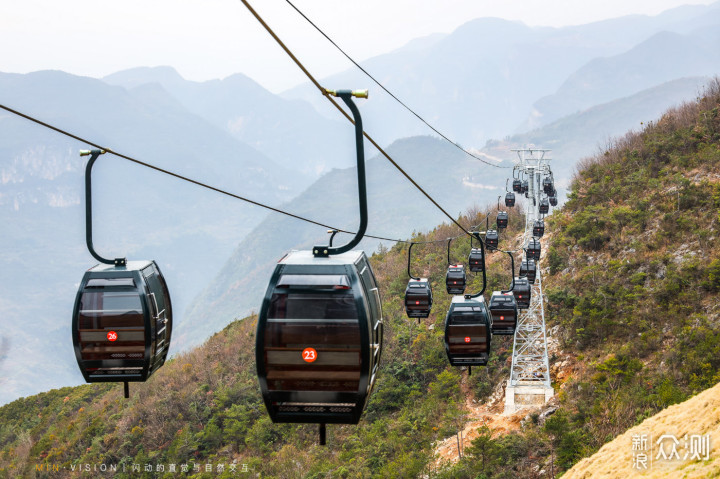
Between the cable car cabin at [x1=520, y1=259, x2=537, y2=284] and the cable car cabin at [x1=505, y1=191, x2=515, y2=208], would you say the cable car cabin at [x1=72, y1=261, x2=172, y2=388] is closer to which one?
the cable car cabin at [x1=520, y1=259, x2=537, y2=284]

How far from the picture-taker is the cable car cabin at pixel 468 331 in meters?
13.8

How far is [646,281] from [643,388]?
834 cm

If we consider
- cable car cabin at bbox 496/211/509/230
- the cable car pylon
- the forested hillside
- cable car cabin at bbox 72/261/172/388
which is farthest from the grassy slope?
cable car cabin at bbox 72/261/172/388

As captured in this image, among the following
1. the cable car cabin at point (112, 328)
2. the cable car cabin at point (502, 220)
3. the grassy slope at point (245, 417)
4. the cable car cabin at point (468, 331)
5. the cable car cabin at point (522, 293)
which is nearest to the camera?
the cable car cabin at point (112, 328)

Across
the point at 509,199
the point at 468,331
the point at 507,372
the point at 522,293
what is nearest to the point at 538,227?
the point at 507,372

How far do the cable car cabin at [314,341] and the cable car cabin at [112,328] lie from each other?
13.1ft

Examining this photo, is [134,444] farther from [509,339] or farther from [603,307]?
[603,307]

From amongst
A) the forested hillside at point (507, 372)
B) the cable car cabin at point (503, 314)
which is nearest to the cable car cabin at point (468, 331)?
the cable car cabin at point (503, 314)

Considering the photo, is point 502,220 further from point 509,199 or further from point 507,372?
point 507,372

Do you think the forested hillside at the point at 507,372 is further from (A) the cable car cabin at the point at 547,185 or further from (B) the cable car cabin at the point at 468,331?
(B) the cable car cabin at the point at 468,331

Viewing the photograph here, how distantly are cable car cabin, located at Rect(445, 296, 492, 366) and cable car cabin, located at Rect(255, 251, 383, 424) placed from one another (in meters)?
8.34

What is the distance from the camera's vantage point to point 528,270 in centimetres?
2548

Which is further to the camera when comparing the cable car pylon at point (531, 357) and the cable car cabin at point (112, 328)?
the cable car pylon at point (531, 357)

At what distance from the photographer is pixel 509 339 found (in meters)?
31.5
